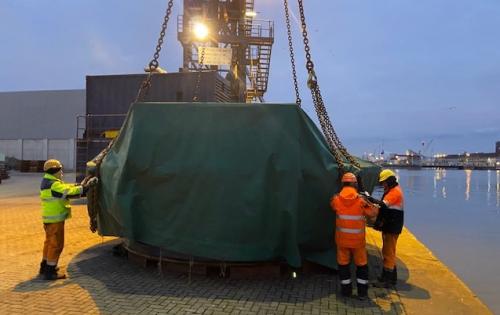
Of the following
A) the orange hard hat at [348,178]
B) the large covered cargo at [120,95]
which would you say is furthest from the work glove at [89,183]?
the large covered cargo at [120,95]

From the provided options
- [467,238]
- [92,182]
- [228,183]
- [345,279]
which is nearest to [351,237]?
[345,279]

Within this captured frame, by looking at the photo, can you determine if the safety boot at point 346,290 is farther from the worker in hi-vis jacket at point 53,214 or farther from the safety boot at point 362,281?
the worker in hi-vis jacket at point 53,214

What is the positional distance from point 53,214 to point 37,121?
55468 mm

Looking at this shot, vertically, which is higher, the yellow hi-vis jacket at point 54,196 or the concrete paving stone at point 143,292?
the yellow hi-vis jacket at point 54,196

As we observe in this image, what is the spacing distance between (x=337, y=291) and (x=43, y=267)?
4.35 m

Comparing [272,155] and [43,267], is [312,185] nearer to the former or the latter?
[272,155]

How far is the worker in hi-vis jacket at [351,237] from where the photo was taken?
18.8 feet

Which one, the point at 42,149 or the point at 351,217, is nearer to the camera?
the point at 351,217

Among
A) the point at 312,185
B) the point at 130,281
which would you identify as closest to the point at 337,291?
the point at 312,185

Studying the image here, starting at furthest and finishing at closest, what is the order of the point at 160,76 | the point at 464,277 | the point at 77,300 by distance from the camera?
1. the point at 160,76
2. the point at 464,277
3. the point at 77,300

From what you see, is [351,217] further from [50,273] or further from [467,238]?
[467,238]

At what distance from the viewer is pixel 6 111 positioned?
56719 millimetres

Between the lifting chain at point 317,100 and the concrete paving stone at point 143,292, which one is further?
the lifting chain at point 317,100

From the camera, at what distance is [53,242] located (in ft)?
20.9
